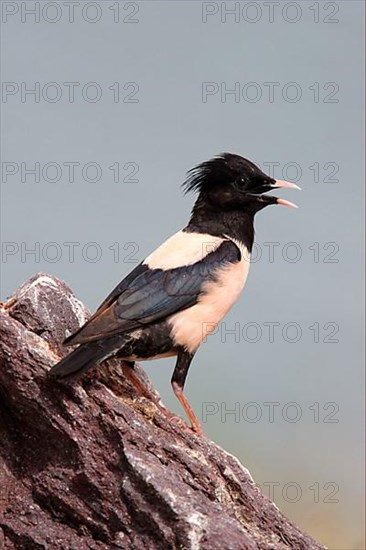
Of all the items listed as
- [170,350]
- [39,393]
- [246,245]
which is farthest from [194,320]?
[39,393]

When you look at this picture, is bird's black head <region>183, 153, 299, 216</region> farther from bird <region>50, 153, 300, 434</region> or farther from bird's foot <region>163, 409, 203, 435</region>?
bird's foot <region>163, 409, 203, 435</region>

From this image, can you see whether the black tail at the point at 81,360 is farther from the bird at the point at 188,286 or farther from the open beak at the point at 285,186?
the open beak at the point at 285,186

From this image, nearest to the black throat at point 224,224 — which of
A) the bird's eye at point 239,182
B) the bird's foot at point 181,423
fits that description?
the bird's eye at point 239,182

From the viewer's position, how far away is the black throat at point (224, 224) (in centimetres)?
906

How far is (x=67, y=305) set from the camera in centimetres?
842

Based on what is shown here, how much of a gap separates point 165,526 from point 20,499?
3.72 ft

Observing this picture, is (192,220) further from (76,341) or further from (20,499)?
(20,499)

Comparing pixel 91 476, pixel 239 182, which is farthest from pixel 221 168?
pixel 91 476

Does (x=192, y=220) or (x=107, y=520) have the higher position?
(x=192, y=220)

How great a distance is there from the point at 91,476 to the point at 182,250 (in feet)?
7.60

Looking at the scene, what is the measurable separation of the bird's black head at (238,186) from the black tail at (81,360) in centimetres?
212

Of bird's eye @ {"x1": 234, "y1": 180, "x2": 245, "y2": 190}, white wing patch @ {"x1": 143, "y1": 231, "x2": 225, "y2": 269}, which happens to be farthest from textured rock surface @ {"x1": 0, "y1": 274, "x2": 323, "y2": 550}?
bird's eye @ {"x1": 234, "y1": 180, "x2": 245, "y2": 190}

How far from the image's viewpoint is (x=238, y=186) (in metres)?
9.16

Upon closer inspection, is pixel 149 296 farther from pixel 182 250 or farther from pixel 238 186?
pixel 238 186
